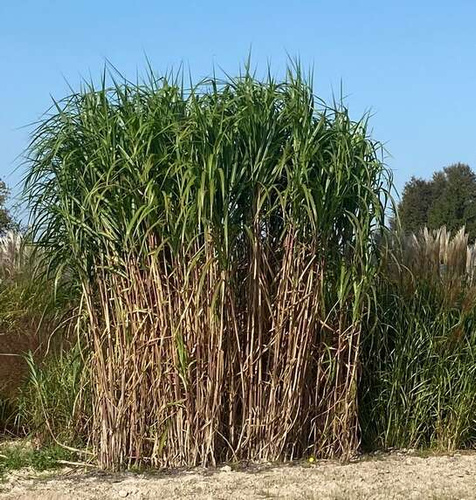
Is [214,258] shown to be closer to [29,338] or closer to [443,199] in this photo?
[29,338]

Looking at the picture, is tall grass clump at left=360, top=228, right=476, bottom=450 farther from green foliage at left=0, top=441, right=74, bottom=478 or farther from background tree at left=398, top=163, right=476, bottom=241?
background tree at left=398, top=163, right=476, bottom=241

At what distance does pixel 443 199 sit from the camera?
1396 inches

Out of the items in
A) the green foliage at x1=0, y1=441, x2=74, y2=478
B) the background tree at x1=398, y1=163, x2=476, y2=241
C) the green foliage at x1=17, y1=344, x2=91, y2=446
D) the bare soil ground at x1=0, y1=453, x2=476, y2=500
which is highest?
the background tree at x1=398, y1=163, x2=476, y2=241

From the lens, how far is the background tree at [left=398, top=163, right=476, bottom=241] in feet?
108

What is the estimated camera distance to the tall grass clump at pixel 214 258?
625 centimetres

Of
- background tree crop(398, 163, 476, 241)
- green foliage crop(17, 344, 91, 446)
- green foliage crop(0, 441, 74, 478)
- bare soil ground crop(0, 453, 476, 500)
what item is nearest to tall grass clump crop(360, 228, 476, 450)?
bare soil ground crop(0, 453, 476, 500)

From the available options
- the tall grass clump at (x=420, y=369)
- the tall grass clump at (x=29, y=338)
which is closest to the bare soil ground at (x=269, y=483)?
the tall grass clump at (x=420, y=369)

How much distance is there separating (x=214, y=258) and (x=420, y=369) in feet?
6.68

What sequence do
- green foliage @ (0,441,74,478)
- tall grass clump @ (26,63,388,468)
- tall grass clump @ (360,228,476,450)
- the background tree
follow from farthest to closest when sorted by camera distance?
the background tree → tall grass clump @ (360,228,476,450) → green foliage @ (0,441,74,478) → tall grass clump @ (26,63,388,468)

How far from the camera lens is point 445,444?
7.17m

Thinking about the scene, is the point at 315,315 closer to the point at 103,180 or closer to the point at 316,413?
the point at 316,413

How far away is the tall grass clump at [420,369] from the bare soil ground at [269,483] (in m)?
0.48

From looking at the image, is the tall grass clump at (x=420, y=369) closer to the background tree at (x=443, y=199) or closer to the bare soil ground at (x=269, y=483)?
the bare soil ground at (x=269, y=483)

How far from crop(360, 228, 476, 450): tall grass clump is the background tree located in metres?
23.8
